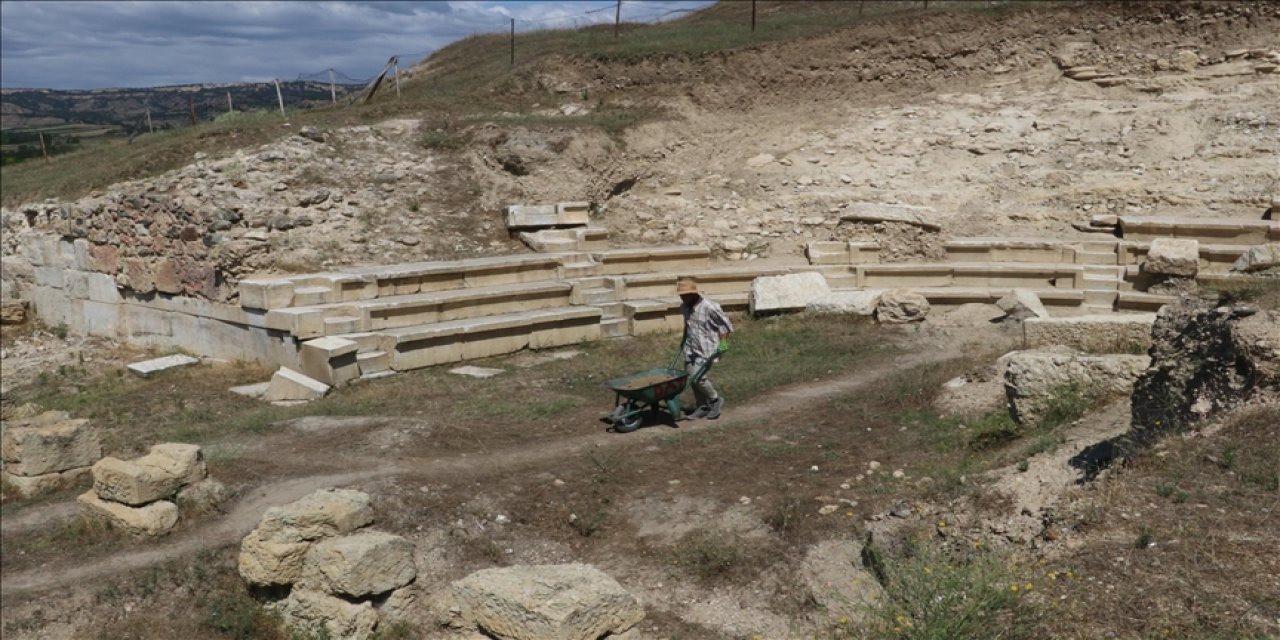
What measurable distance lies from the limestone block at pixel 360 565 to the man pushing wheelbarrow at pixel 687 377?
3383mm

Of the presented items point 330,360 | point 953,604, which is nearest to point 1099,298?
point 953,604

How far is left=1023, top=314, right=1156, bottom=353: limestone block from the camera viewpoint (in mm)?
11016

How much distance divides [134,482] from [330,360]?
4099 mm

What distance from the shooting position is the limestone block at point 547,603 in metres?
5.90

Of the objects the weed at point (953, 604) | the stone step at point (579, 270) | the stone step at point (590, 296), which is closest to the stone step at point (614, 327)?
the stone step at point (590, 296)

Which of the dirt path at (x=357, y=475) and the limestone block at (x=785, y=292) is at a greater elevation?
the limestone block at (x=785, y=292)

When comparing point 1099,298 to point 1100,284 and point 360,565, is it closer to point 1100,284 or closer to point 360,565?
point 1100,284

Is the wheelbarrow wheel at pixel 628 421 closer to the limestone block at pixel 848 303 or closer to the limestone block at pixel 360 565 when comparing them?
the limestone block at pixel 360 565

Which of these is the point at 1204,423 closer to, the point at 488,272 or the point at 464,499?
the point at 464,499

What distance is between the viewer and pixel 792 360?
42.0ft

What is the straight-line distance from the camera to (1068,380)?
872cm

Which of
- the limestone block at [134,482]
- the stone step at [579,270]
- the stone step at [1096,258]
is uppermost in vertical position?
the stone step at [1096,258]

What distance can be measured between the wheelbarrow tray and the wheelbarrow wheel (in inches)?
6.3

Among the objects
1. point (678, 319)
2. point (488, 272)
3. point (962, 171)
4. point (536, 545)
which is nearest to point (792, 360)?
point (678, 319)
